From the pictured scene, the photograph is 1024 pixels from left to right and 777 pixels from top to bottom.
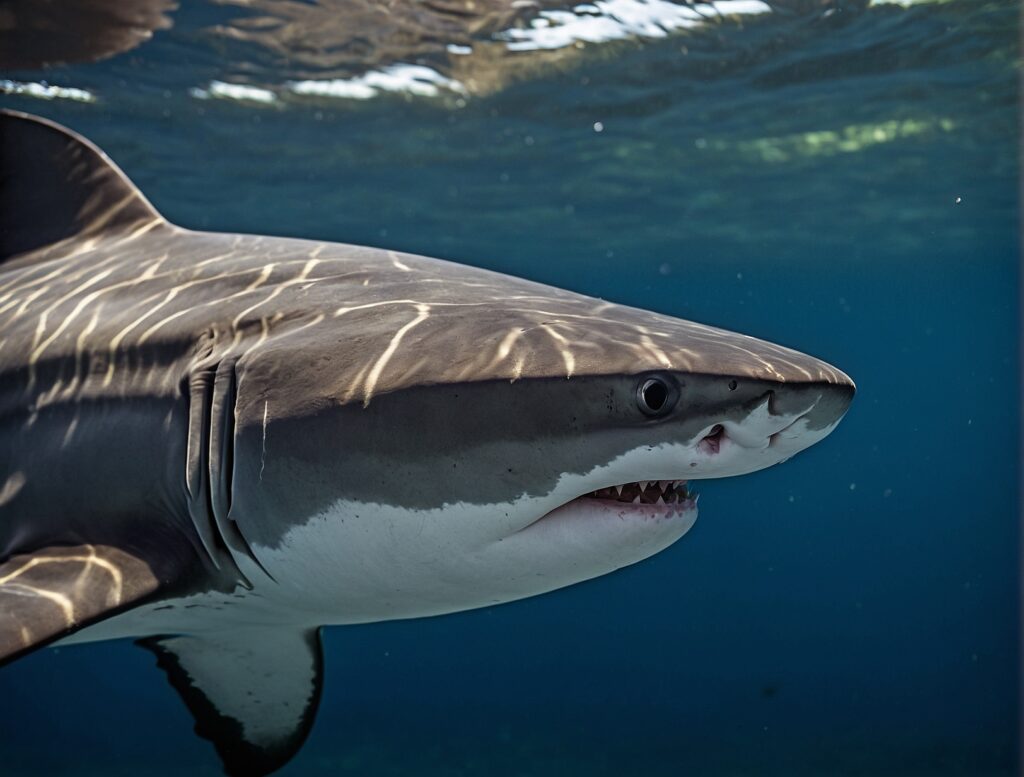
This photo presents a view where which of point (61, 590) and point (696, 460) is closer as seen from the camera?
point (696, 460)

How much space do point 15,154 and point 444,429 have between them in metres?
3.26

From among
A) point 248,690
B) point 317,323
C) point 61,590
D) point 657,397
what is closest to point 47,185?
point 317,323

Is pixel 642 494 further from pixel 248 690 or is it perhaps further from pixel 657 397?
pixel 248 690

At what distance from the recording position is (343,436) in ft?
8.59

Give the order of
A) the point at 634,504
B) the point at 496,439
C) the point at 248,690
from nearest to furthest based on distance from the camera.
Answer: the point at 496,439, the point at 634,504, the point at 248,690

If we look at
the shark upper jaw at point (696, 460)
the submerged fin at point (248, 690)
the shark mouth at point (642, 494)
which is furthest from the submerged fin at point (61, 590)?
the submerged fin at point (248, 690)

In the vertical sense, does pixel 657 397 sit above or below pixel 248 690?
above

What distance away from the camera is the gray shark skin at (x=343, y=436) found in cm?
236

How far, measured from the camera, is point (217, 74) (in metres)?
13.6

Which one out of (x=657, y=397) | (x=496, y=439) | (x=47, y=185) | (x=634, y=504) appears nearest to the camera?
(x=657, y=397)

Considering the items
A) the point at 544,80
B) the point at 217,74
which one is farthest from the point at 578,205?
the point at 217,74

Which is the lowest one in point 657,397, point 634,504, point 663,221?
point 663,221

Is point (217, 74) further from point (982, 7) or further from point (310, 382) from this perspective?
point (310, 382)

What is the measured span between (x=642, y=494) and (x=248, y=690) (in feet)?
8.59
